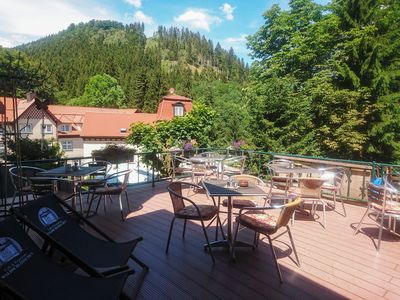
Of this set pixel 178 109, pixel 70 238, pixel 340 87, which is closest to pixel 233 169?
pixel 70 238

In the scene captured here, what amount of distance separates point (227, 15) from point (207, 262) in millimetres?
23417

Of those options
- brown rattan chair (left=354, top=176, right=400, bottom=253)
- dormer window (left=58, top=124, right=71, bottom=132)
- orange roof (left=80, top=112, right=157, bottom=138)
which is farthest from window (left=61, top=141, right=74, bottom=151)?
brown rattan chair (left=354, top=176, right=400, bottom=253)

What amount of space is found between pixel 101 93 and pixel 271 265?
45.4 meters

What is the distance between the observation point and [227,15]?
22.5 m

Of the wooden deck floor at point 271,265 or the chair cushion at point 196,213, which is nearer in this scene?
the wooden deck floor at point 271,265

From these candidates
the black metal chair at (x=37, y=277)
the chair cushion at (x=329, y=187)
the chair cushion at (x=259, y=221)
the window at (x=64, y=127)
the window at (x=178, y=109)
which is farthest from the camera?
the window at (x=64, y=127)

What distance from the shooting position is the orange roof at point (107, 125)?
91.0 ft

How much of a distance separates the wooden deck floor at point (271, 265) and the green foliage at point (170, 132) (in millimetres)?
6650

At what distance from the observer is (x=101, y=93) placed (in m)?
43.7

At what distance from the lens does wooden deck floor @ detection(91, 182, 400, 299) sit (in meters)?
2.32

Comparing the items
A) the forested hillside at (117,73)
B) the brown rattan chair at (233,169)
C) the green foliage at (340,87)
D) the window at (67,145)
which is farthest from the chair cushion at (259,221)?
the forested hillside at (117,73)

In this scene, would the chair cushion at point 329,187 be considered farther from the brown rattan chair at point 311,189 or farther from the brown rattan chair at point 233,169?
the brown rattan chair at point 233,169

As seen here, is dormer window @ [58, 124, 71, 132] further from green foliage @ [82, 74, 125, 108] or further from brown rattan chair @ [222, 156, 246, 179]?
brown rattan chair @ [222, 156, 246, 179]

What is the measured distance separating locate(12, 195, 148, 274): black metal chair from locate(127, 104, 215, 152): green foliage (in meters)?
7.67
